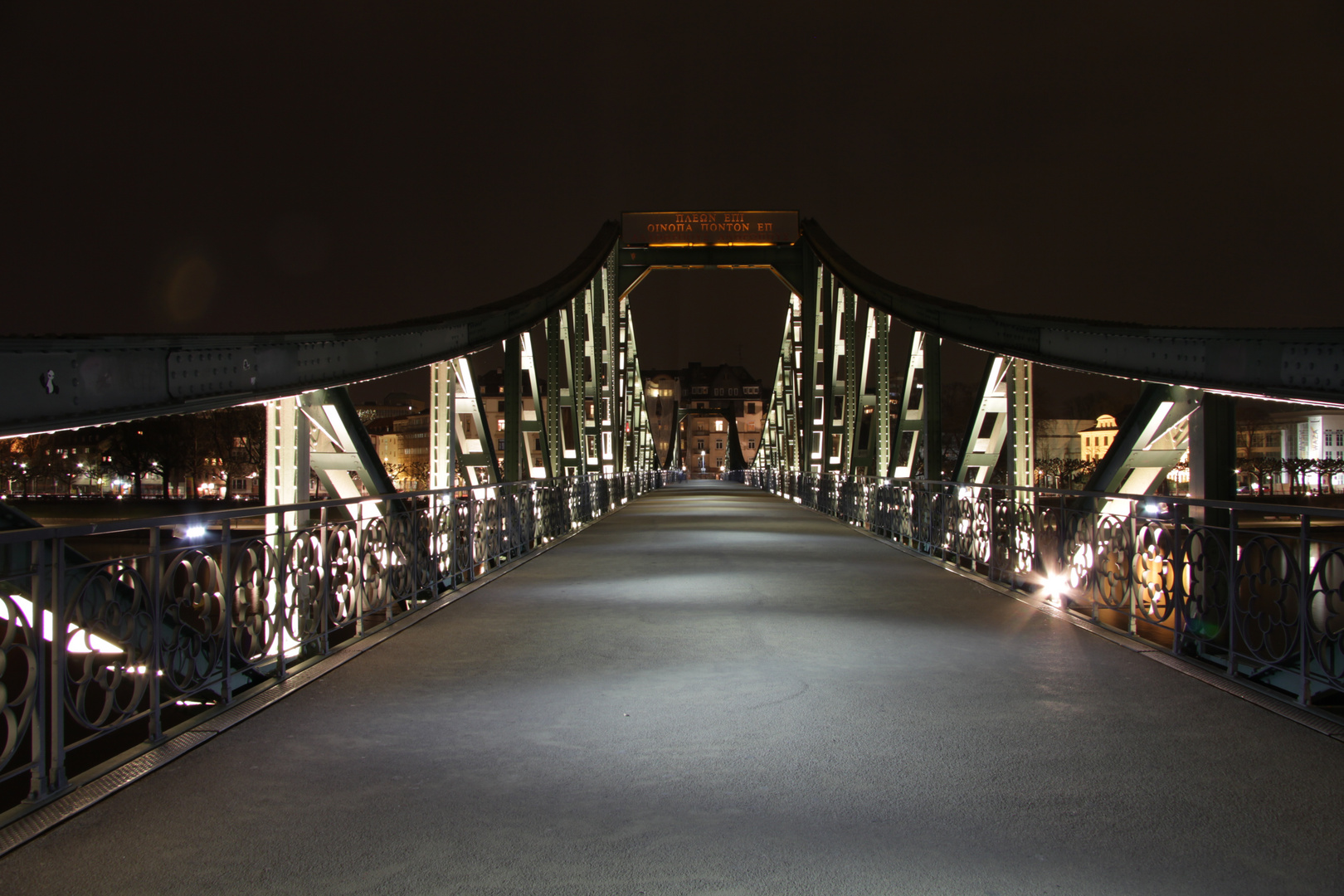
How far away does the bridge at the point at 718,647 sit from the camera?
2988mm

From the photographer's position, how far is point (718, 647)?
18.7 ft

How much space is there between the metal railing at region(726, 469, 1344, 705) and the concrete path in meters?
0.41

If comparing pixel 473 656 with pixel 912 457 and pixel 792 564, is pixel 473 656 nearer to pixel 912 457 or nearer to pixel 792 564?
pixel 792 564

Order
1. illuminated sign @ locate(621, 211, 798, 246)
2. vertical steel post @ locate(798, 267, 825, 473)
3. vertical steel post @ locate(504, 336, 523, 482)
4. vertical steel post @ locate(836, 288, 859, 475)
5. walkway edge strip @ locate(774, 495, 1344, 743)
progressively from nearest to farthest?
walkway edge strip @ locate(774, 495, 1344, 743)
vertical steel post @ locate(504, 336, 523, 482)
vertical steel post @ locate(836, 288, 859, 475)
vertical steel post @ locate(798, 267, 825, 473)
illuminated sign @ locate(621, 211, 798, 246)

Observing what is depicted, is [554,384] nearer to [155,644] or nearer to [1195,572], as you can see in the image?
[1195,572]

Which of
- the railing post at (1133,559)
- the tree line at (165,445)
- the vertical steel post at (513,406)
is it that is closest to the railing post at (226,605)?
the railing post at (1133,559)

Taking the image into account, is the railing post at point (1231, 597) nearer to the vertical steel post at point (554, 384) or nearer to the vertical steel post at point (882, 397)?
the vertical steel post at point (882, 397)

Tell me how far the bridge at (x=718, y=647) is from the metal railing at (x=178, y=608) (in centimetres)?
2

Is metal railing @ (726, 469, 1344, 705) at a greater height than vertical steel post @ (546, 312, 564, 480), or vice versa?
vertical steel post @ (546, 312, 564, 480)

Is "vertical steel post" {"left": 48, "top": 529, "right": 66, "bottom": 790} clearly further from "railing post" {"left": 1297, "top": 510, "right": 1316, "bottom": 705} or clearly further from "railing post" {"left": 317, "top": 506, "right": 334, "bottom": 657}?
"railing post" {"left": 1297, "top": 510, "right": 1316, "bottom": 705}

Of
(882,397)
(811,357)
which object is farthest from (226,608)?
(811,357)

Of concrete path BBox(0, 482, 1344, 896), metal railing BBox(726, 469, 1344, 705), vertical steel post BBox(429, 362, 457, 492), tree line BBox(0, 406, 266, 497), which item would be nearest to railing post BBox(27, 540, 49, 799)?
concrete path BBox(0, 482, 1344, 896)

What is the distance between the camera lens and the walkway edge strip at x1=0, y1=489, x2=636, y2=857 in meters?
2.91

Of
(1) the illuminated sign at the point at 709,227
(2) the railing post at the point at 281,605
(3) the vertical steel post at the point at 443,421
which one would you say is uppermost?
(1) the illuminated sign at the point at 709,227
